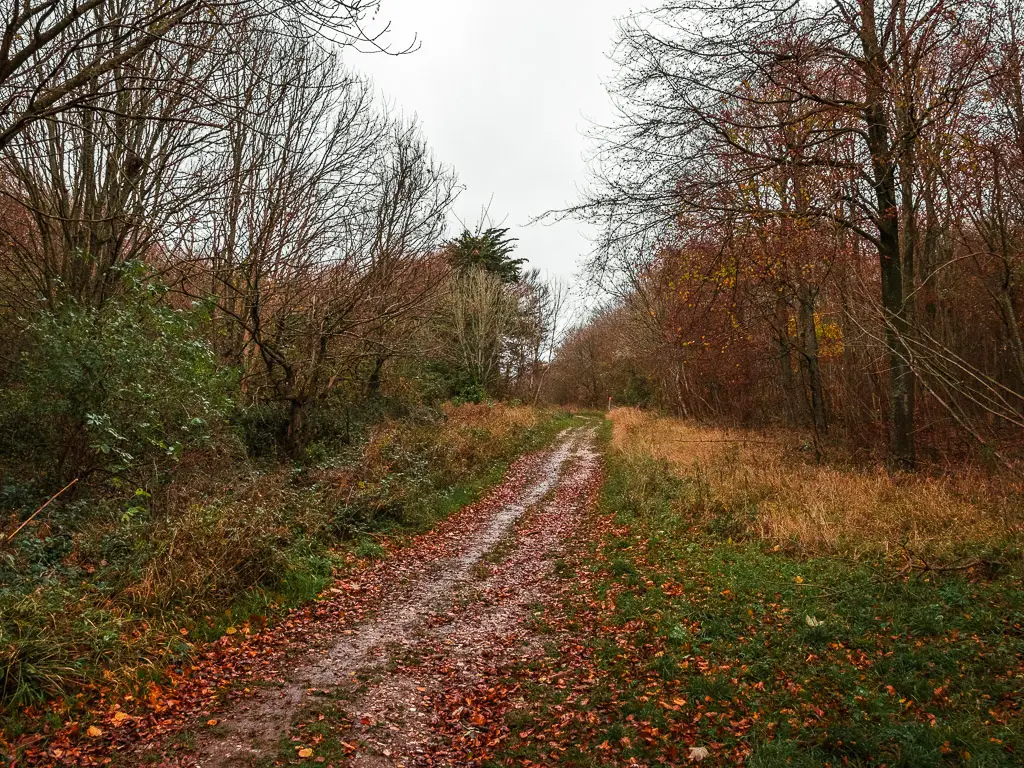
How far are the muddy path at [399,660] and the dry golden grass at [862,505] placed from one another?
11.0 ft

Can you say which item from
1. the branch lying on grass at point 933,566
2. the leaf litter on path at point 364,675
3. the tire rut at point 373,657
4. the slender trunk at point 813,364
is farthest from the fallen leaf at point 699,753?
the slender trunk at point 813,364

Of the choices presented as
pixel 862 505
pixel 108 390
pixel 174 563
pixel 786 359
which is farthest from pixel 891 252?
pixel 108 390

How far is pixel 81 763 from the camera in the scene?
376 centimetres

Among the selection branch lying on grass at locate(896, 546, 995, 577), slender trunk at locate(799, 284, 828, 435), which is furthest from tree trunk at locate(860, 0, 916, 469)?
slender trunk at locate(799, 284, 828, 435)

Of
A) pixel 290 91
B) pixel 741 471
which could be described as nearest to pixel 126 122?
pixel 290 91

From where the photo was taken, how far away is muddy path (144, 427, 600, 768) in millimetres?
4074

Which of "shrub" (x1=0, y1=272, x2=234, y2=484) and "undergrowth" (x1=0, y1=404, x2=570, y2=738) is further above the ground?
"shrub" (x1=0, y1=272, x2=234, y2=484)

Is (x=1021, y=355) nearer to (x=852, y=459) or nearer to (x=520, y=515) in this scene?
(x=852, y=459)

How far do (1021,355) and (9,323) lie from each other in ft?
58.7

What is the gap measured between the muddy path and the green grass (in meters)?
0.68

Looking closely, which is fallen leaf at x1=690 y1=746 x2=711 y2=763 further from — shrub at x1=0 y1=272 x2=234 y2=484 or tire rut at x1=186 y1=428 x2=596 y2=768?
shrub at x1=0 y1=272 x2=234 y2=484

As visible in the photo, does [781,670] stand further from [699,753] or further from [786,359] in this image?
[786,359]

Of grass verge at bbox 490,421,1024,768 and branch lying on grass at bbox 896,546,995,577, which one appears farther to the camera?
branch lying on grass at bbox 896,546,995,577

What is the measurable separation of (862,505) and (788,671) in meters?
4.71
